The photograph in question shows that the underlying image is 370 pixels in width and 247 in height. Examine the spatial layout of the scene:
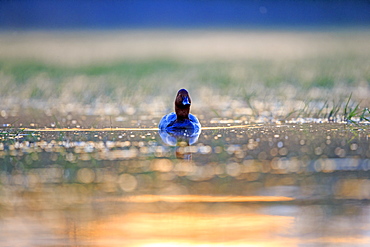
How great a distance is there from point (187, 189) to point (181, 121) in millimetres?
3437

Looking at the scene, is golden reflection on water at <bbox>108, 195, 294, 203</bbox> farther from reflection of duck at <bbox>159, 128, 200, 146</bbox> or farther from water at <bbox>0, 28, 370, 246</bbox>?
reflection of duck at <bbox>159, 128, 200, 146</bbox>

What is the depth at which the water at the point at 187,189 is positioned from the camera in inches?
200

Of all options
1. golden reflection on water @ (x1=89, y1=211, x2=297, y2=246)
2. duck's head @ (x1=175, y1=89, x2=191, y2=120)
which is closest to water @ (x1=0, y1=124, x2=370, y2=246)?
golden reflection on water @ (x1=89, y1=211, x2=297, y2=246)

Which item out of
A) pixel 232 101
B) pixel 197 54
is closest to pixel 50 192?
pixel 232 101

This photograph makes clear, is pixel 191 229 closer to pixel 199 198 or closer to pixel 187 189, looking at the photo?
pixel 199 198

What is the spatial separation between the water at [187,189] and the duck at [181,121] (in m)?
0.56

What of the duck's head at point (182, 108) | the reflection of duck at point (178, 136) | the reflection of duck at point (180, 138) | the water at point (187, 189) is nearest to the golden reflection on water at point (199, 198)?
the water at point (187, 189)

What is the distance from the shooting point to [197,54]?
2808 centimetres

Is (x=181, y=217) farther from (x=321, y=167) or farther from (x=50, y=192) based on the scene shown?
(x=321, y=167)

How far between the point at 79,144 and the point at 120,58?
56.0 feet

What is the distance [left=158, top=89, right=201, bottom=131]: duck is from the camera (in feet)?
31.0

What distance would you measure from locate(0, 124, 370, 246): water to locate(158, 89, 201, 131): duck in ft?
1.84

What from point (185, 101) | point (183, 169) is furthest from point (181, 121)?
point (183, 169)

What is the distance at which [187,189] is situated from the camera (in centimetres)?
623
